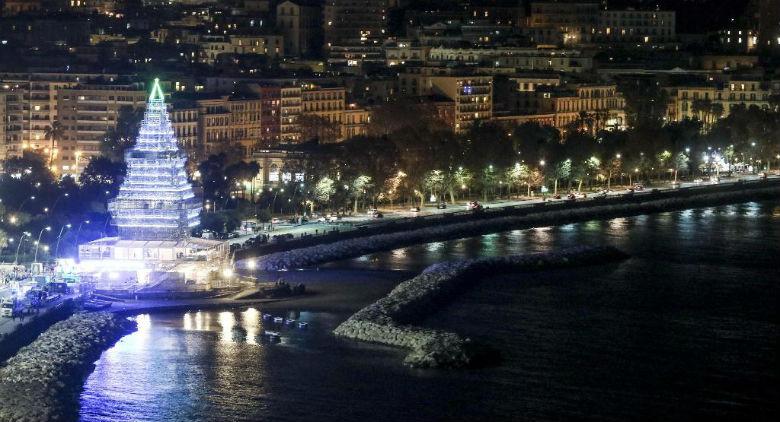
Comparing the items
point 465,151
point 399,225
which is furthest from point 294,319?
point 465,151

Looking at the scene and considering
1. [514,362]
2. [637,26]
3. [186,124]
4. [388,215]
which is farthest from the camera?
[637,26]

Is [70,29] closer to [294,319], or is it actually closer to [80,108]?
[80,108]

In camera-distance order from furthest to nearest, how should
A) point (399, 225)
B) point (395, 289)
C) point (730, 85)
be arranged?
point (730, 85) < point (399, 225) < point (395, 289)

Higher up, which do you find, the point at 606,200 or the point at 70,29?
the point at 70,29

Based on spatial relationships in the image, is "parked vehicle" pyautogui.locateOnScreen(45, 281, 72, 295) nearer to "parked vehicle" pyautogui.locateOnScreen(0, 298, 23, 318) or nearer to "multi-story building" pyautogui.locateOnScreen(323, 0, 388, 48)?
"parked vehicle" pyautogui.locateOnScreen(0, 298, 23, 318)

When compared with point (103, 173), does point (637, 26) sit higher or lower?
higher

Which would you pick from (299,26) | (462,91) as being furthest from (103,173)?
(299,26)

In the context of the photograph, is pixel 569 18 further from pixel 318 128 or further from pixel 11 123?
pixel 11 123
